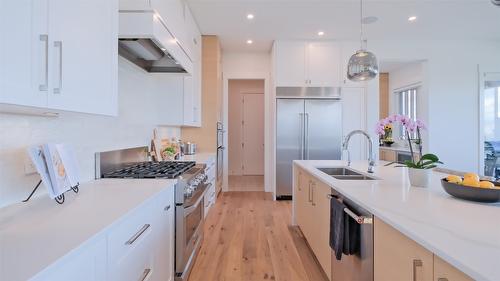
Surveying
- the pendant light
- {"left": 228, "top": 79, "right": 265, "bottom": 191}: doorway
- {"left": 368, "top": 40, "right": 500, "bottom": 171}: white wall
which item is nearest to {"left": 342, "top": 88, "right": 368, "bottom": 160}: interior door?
{"left": 368, "top": 40, "right": 500, "bottom": 171}: white wall

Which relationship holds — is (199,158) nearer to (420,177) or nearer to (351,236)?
(351,236)

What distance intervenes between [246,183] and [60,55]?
5.41 meters

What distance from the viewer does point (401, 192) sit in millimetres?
1445

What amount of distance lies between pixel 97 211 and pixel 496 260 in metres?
1.31

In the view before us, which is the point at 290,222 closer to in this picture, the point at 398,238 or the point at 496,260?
the point at 398,238

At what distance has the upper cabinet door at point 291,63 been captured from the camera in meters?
4.55

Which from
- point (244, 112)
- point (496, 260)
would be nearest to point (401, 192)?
point (496, 260)

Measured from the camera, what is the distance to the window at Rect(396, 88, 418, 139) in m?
5.70

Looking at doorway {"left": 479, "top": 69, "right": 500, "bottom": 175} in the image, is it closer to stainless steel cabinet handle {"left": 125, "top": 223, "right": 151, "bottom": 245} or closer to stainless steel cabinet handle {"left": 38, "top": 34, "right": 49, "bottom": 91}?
stainless steel cabinet handle {"left": 125, "top": 223, "right": 151, "bottom": 245}

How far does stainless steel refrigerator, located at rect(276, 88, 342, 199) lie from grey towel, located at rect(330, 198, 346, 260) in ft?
9.51

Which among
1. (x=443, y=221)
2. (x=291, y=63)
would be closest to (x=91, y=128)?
(x=443, y=221)

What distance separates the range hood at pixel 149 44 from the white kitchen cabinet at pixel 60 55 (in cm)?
28

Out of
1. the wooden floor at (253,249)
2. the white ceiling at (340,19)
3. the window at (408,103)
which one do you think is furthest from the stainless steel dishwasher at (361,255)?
the window at (408,103)

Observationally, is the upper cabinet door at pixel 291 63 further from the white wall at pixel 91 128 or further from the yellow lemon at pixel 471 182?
the yellow lemon at pixel 471 182
